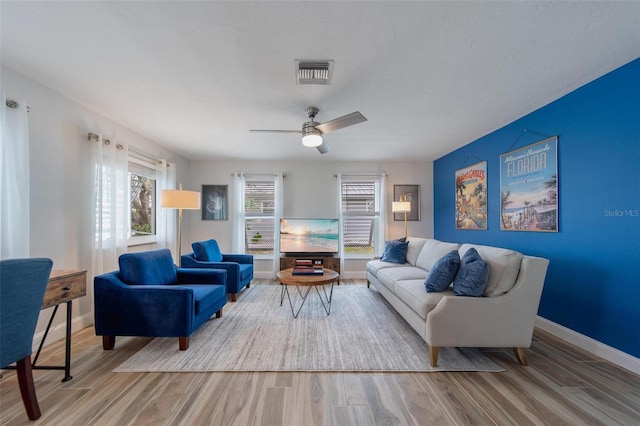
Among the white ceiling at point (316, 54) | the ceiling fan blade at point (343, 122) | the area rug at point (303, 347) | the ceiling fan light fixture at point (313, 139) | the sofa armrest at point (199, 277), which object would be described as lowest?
the area rug at point (303, 347)

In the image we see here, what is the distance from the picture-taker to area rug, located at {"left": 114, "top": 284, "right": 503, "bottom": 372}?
6.97 feet

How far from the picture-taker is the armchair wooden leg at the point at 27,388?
1.51 metres

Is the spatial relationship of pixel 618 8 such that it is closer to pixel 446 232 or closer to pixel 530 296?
pixel 530 296

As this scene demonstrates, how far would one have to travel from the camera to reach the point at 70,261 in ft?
8.97

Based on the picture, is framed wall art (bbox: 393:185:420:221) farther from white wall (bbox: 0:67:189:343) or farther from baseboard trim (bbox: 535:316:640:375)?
white wall (bbox: 0:67:189:343)

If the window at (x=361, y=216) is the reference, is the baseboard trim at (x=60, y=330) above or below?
below

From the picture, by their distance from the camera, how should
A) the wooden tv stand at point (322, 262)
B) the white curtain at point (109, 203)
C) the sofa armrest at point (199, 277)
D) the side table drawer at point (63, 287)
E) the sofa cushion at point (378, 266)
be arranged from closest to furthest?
the side table drawer at point (63, 287), the white curtain at point (109, 203), the sofa armrest at point (199, 277), the sofa cushion at point (378, 266), the wooden tv stand at point (322, 262)

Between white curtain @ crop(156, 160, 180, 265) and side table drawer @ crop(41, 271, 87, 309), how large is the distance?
7.79 ft

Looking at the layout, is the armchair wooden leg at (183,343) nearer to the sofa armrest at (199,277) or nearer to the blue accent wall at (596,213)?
the sofa armrest at (199,277)

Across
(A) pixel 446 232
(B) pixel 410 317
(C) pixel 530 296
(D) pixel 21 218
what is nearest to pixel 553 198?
(C) pixel 530 296

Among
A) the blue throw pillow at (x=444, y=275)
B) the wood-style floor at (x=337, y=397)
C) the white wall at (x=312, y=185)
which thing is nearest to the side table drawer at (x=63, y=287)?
the wood-style floor at (x=337, y=397)

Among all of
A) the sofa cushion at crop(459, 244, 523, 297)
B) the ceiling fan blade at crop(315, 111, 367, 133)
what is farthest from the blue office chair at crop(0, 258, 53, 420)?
the sofa cushion at crop(459, 244, 523, 297)

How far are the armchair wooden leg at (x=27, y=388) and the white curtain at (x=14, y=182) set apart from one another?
106 cm

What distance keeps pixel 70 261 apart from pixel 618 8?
491 centimetres
